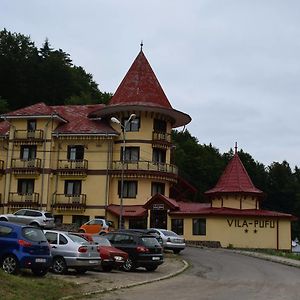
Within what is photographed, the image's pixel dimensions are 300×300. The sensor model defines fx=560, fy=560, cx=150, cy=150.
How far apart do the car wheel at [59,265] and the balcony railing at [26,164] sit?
104ft

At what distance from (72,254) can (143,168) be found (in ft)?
97.3

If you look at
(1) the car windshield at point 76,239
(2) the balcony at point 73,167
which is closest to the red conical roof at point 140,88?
(2) the balcony at point 73,167

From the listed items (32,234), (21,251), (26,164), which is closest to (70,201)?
(26,164)

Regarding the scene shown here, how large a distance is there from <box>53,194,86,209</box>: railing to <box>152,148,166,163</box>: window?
736 centimetres

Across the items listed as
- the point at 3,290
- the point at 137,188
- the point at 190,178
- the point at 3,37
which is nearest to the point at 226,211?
the point at 137,188

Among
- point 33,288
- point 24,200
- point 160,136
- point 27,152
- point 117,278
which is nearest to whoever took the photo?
point 33,288

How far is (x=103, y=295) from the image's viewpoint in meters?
16.1

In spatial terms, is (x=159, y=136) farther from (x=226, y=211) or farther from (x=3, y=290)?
(x=3, y=290)

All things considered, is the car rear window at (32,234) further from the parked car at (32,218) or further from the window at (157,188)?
the window at (157,188)

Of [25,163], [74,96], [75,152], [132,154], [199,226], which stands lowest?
[199,226]

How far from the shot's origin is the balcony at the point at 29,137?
171ft

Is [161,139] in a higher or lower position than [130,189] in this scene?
higher

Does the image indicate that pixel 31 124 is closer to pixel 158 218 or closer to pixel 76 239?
pixel 158 218

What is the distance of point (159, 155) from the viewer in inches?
2071
